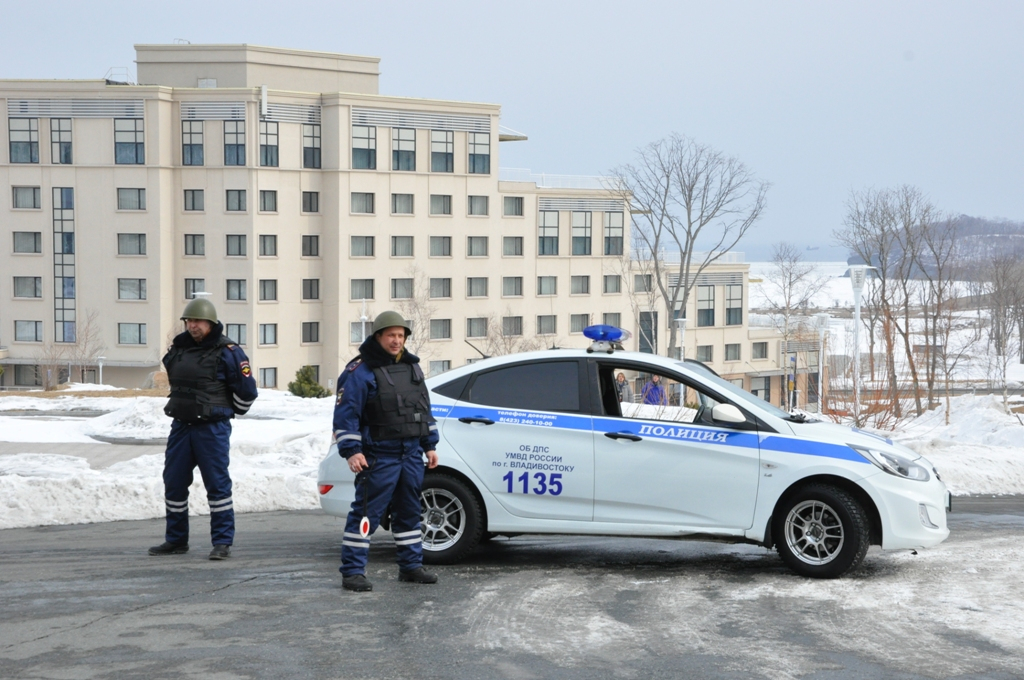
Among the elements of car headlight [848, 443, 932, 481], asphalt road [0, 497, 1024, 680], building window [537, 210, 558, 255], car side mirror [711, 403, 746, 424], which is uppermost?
building window [537, 210, 558, 255]

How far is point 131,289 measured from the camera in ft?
220

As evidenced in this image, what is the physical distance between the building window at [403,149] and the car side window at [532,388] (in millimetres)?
62739

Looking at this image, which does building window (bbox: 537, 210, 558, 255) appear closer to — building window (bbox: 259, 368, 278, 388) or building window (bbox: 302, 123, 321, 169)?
building window (bbox: 302, 123, 321, 169)

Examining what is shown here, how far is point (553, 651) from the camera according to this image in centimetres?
601

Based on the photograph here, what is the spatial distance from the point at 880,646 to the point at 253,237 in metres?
63.3

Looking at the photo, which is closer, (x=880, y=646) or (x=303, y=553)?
(x=880, y=646)

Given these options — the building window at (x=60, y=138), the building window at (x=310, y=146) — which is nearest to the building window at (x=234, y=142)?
the building window at (x=310, y=146)

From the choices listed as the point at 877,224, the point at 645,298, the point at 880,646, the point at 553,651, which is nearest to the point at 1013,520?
the point at 880,646

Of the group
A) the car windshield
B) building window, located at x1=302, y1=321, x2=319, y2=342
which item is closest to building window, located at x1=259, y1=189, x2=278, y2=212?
building window, located at x1=302, y1=321, x2=319, y2=342

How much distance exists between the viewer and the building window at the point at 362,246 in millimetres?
69062

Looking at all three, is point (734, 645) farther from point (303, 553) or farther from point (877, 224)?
point (877, 224)

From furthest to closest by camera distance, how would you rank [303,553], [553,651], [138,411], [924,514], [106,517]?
[138,411] → [106,517] → [303,553] → [924,514] → [553,651]

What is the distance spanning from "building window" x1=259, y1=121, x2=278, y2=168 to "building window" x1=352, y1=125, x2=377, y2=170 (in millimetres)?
4704

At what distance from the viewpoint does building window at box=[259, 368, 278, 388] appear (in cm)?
6669
